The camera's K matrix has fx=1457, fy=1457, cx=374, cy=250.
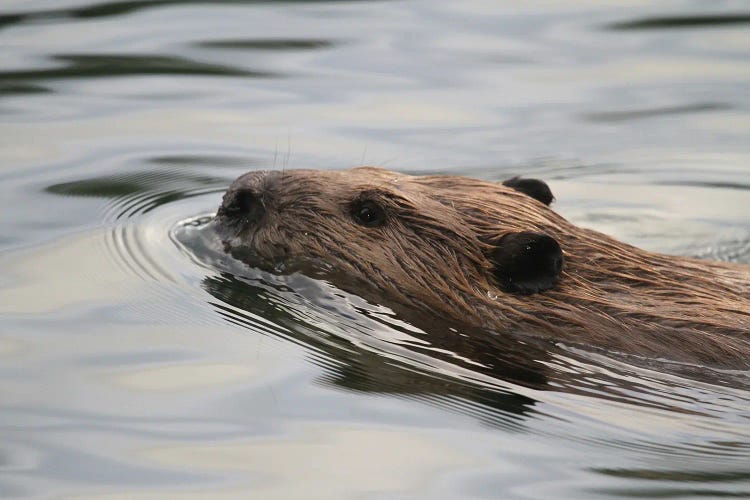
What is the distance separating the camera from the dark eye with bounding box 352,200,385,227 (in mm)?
6746

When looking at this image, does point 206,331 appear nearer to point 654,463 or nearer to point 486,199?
point 486,199

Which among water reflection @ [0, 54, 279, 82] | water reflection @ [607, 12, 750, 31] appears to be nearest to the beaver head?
water reflection @ [0, 54, 279, 82]

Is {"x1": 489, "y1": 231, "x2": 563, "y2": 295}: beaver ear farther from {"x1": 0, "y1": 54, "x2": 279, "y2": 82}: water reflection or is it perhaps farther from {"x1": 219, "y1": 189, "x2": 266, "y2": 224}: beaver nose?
{"x1": 0, "y1": 54, "x2": 279, "y2": 82}: water reflection

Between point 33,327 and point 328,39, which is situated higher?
point 328,39

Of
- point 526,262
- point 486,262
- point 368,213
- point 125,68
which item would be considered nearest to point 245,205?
point 368,213

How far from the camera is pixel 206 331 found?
21.2 ft

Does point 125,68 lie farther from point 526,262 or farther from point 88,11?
point 526,262

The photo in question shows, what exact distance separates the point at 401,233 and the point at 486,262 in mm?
419

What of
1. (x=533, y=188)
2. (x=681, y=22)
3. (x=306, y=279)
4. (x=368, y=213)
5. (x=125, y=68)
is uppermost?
(x=681, y=22)

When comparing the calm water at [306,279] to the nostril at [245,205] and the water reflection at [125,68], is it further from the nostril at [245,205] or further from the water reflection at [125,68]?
the nostril at [245,205]

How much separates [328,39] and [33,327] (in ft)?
20.5

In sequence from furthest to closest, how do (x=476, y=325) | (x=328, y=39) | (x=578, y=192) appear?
(x=328, y=39) → (x=578, y=192) → (x=476, y=325)

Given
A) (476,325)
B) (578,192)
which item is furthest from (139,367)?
(578,192)

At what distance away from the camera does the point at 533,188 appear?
7.37m
